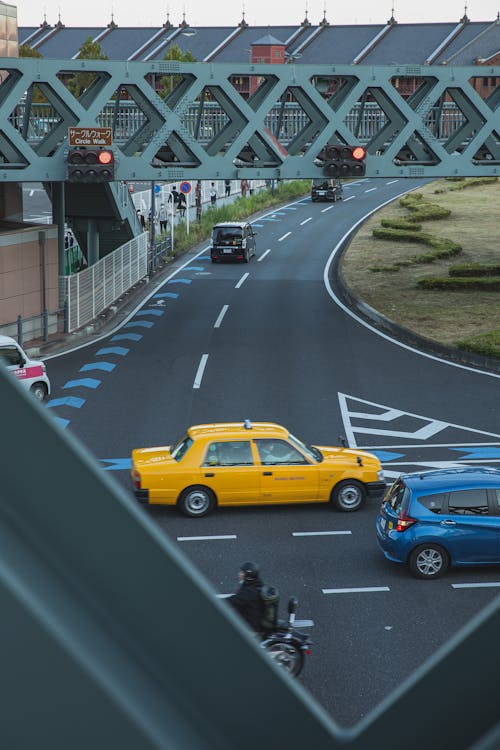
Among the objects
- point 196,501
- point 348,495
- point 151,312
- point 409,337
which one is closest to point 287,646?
point 196,501

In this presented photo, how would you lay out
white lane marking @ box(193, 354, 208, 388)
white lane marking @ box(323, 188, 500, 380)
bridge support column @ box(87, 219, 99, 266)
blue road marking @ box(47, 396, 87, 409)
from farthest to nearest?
1. bridge support column @ box(87, 219, 99, 266)
2. white lane marking @ box(323, 188, 500, 380)
3. white lane marking @ box(193, 354, 208, 388)
4. blue road marking @ box(47, 396, 87, 409)

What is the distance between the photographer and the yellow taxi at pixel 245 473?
1630 cm

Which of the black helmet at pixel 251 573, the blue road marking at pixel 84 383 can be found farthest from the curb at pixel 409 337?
the black helmet at pixel 251 573

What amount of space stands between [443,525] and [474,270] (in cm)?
3007

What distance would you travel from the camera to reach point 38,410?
110 centimetres

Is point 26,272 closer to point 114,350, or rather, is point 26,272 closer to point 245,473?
point 114,350

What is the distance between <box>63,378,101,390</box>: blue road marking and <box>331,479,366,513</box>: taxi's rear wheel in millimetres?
10175

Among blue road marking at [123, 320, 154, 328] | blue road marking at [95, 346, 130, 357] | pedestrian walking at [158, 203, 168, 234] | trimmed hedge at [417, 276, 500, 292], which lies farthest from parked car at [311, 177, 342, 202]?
blue road marking at [95, 346, 130, 357]

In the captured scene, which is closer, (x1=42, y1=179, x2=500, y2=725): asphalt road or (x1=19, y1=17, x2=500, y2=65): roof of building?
(x1=42, y1=179, x2=500, y2=725): asphalt road

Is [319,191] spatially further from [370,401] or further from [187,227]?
[370,401]

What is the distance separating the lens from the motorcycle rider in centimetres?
1027

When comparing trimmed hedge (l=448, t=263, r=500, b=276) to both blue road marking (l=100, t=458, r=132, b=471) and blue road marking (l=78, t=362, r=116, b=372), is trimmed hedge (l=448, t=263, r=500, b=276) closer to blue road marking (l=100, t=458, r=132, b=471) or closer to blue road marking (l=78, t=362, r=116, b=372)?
blue road marking (l=78, t=362, r=116, b=372)

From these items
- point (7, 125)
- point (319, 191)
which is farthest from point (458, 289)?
point (319, 191)

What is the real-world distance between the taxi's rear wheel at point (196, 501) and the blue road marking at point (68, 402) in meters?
7.68
